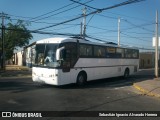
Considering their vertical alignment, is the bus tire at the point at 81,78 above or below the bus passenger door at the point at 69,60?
below

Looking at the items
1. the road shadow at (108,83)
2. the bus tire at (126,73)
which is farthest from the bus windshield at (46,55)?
the bus tire at (126,73)

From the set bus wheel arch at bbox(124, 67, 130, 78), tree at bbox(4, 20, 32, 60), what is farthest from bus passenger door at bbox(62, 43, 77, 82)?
tree at bbox(4, 20, 32, 60)

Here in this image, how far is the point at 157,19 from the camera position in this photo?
2397 centimetres

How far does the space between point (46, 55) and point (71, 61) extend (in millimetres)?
1616

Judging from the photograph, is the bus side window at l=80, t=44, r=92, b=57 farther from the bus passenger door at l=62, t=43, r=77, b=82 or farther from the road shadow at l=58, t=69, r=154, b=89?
the road shadow at l=58, t=69, r=154, b=89

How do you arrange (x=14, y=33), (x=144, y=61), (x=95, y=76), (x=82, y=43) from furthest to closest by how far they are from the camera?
(x=144, y=61) < (x=14, y=33) < (x=95, y=76) < (x=82, y=43)

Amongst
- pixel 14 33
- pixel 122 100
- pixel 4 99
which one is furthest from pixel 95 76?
pixel 14 33

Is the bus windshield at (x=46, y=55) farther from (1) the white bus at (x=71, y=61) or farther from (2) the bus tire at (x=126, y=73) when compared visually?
(2) the bus tire at (x=126, y=73)

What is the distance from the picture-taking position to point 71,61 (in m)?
15.4

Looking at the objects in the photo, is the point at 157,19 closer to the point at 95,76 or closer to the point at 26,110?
the point at 95,76

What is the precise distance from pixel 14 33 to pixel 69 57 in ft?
120

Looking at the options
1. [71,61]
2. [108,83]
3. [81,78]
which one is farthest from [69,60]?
[108,83]

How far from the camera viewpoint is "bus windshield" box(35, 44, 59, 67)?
14.5m

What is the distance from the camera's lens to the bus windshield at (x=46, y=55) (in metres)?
14.5
